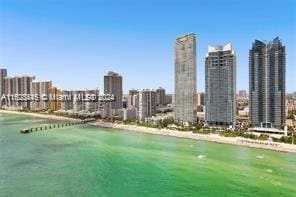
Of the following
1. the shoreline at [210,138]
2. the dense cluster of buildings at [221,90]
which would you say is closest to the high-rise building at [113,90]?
the dense cluster of buildings at [221,90]

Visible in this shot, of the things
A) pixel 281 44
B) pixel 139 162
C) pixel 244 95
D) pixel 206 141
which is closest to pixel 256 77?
pixel 281 44

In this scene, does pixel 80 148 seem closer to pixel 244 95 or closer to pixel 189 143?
pixel 189 143

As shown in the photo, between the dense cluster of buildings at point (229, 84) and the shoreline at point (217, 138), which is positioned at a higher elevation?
the dense cluster of buildings at point (229, 84)

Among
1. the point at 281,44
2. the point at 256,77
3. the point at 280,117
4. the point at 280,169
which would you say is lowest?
the point at 280,169

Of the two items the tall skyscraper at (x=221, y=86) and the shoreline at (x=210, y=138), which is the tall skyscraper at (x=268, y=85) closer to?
the tall skyscraper at (x=221, y=86)

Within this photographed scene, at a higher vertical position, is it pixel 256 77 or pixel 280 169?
pixel 256 77

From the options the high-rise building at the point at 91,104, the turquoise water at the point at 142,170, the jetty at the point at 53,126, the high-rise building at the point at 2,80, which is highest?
the high-rise building at the point at 2,80

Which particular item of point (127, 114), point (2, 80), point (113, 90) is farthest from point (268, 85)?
point (2, 80)
